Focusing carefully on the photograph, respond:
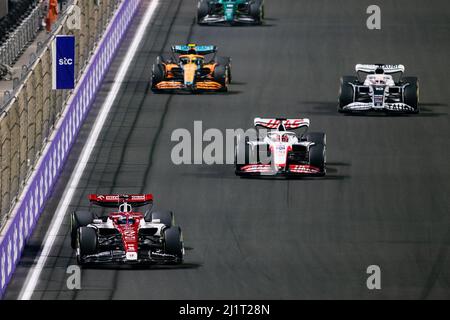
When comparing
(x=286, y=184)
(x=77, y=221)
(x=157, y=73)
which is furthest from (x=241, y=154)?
(x=157, y=73)

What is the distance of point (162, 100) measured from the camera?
55.6m

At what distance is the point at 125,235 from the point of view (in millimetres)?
37875

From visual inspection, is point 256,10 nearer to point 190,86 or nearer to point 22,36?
point 22,36

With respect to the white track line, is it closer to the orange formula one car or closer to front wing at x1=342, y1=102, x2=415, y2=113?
the orange formula one car

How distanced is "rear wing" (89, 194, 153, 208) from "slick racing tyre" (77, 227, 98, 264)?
2018 millimetres

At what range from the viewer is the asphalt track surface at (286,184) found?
123 ft

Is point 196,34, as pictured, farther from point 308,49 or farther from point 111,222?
point 111,222

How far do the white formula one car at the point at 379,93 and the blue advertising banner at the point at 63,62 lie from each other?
820 centimetres

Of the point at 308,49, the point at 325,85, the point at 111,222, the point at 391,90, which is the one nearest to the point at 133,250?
the point at 111,222

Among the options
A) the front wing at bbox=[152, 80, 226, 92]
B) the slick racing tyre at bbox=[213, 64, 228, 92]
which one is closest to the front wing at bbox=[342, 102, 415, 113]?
the slick racing tyre at bbox=[213, 64, 228, 92]

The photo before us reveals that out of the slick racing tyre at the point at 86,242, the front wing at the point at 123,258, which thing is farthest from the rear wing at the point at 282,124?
the slick racing tyre at the point at 86,242

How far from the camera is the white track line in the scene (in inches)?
1480

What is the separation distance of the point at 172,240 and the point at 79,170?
9917 mm

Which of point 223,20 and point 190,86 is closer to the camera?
point 190,86
